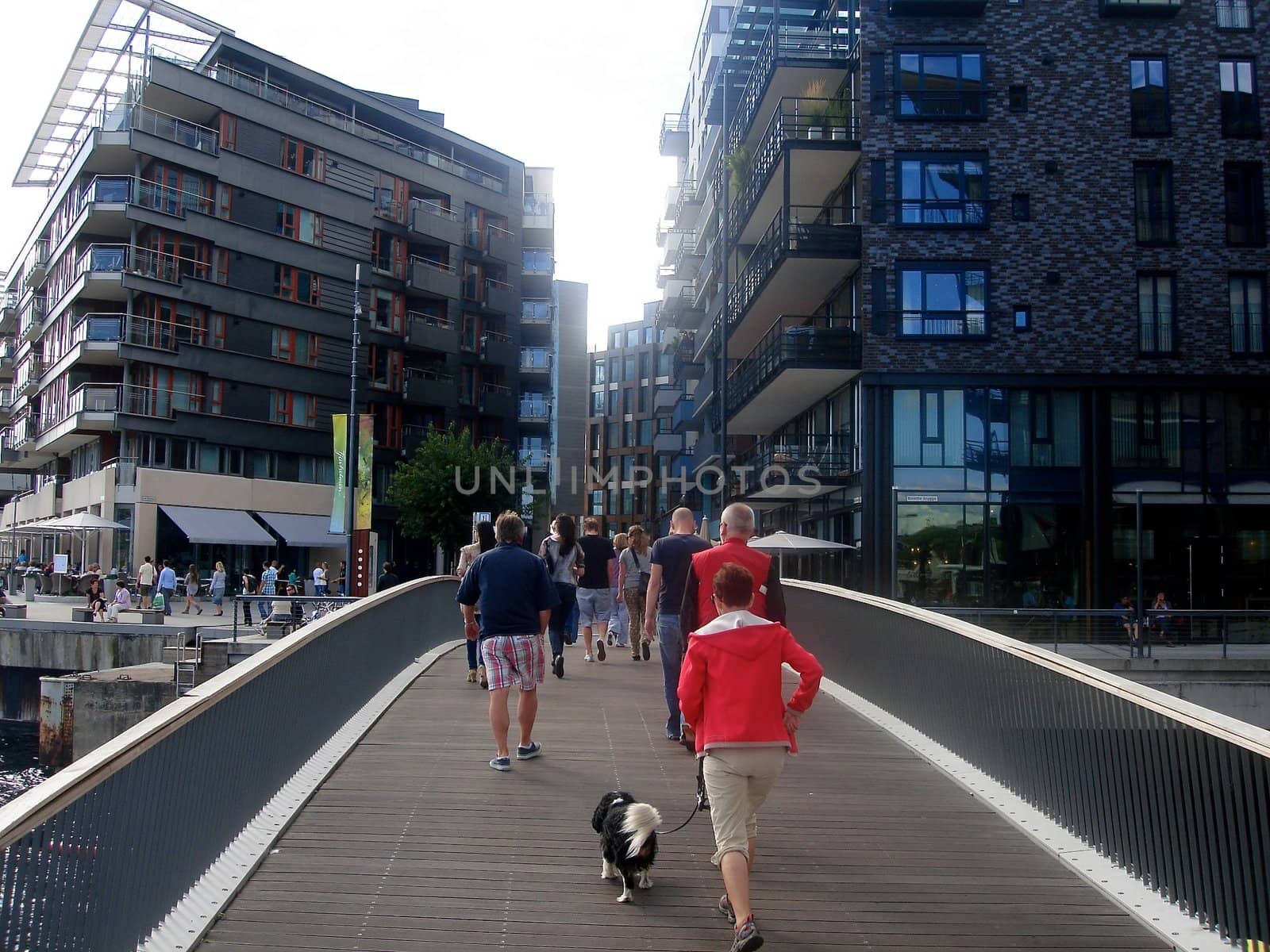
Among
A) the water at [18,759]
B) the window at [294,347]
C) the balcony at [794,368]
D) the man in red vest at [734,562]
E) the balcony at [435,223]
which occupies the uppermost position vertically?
the balcony at [435,223]

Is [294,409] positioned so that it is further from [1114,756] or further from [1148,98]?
[1114,756]

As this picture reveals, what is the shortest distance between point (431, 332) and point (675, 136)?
18420mm

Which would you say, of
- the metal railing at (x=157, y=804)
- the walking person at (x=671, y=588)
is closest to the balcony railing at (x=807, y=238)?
the walking person at (x=671, y=588)

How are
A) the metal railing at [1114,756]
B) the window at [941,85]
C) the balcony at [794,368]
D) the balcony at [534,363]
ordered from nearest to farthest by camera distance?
1. the metal railing at [1114,756]
2. the balcony at [794,368]
3. the window at [941,85]
4. the balcony at [534,363]

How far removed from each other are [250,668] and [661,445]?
67133 mm

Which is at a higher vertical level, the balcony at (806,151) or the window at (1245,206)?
the balcony at (806,151)

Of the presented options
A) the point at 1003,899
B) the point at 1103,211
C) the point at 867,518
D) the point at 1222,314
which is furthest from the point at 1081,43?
the point at 1003,899

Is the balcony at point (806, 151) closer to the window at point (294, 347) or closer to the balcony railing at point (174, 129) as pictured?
Result: the balcony railing at point (174, 129)

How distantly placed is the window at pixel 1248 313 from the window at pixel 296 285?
1501 inches

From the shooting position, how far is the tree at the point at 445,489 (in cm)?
5341

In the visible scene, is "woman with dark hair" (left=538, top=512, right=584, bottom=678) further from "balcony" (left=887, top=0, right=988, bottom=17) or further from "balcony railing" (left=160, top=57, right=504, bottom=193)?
"balcony railing" (left=160, top=57, right=504, bottom=193)

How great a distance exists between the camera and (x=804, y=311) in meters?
38.6

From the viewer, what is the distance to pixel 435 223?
6450cm

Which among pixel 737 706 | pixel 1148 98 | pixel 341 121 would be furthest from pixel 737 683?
pixel 341 121
